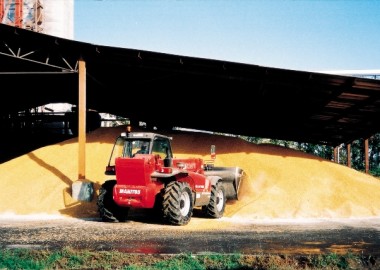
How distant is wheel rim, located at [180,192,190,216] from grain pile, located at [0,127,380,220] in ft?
9.58

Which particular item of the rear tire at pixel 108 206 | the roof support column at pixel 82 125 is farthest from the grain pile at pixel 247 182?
the rear tire at pixel 108 206

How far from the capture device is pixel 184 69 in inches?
634

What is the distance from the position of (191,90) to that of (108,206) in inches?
329

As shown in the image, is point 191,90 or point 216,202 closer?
point 216,202

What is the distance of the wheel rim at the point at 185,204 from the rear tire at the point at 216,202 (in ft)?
5.13

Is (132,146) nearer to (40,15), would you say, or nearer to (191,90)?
(191,90)

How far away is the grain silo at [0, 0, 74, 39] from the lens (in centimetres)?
3222

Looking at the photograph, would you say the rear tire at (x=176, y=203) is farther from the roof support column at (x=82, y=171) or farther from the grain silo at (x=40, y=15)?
the grain silo at (x=40, y=15)

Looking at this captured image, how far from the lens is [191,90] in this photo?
19.2m

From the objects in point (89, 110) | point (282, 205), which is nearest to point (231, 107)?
point (282, 205)

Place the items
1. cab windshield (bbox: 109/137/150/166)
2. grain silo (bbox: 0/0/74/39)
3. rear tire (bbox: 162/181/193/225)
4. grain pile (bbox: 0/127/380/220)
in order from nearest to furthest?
rear tire (bbox: 162/181/193/225)
cab windshield (bbox: 109/137/150/166)
grain pile (bbox: 0/127/380/220)
grain silo (bbox: 0/0/74/39)

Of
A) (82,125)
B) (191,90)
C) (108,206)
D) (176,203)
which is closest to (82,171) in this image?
(82,125)

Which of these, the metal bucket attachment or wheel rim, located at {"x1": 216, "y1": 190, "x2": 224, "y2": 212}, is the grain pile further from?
wheel rim, located at {"x1": 216, "y1": 190, "x2": 224, "y2": 212}

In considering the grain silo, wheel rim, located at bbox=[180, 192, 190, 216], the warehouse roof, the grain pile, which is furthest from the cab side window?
the grain silo
